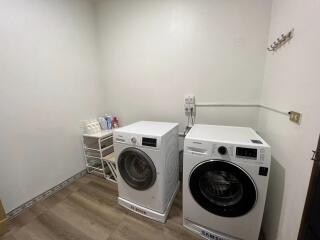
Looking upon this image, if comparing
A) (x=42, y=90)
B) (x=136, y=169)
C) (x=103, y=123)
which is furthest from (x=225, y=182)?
(x=42, y=90)

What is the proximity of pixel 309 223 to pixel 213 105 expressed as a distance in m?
1.27

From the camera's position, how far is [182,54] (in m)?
1.83

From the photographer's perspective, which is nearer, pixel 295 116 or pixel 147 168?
pixel 295 116

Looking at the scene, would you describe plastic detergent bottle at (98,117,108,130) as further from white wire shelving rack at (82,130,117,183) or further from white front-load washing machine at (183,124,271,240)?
white front-load washing machine at (183,124,271,240)

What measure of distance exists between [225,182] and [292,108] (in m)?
0.71

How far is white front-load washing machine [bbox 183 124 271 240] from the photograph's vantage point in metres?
1.04

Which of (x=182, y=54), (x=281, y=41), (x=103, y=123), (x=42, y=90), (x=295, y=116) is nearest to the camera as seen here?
(x=295, y=116)

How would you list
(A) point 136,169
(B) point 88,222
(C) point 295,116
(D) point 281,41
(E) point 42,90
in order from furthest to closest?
(E) point 42,90
(A) point 136,169
(B) point 88,222
(D) point 281,41
(C) point 295,116

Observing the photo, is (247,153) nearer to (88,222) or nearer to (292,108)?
(292,108)

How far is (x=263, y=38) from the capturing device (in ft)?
4.96

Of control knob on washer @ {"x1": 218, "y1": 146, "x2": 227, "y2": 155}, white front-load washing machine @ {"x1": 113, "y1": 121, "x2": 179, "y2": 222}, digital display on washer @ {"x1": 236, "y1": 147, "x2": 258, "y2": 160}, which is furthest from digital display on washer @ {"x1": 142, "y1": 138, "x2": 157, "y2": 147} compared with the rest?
digital display on washer @ {"x1": 236, "y1": 147, "x2": 258, "y2": 160}

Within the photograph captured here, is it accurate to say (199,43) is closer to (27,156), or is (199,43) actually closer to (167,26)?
(167,26)

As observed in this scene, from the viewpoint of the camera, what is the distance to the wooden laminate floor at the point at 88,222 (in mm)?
1355

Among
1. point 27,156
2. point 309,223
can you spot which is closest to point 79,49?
point 27,156
